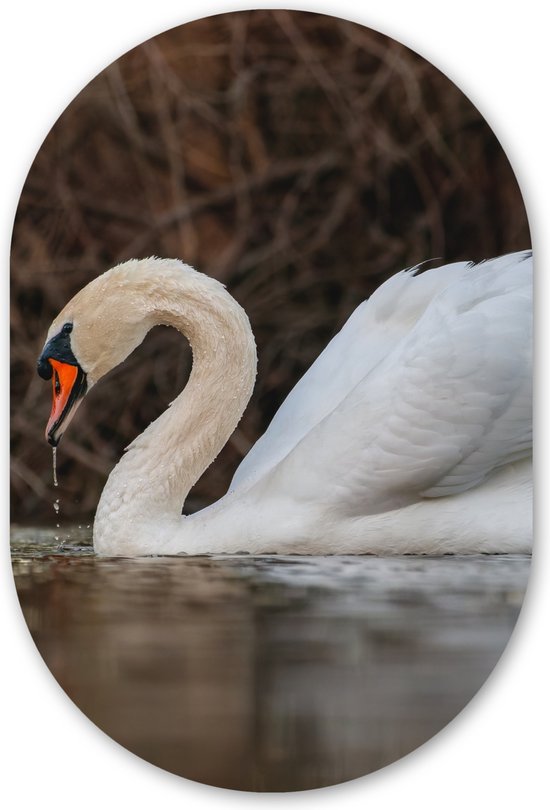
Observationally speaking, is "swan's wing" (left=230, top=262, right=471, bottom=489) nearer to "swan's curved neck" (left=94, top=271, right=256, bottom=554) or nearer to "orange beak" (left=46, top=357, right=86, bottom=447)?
"swan's curved neck" (left=94, top=271, right=256, bottom=554)

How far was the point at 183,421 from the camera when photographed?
3078 mm

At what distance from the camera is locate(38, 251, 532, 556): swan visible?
295cm

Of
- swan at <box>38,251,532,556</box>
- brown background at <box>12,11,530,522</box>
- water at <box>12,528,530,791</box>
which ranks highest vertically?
brown background at <box>12,11,530,522</box>

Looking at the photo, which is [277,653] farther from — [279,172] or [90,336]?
[279,172]

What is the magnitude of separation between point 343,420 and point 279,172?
0.57 m

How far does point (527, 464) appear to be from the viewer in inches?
116

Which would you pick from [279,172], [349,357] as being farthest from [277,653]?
[279,172]

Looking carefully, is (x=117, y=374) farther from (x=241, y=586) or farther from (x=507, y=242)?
(x=507, y=242)

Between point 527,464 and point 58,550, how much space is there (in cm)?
107

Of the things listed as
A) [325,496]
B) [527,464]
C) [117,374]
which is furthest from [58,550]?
[527,464]

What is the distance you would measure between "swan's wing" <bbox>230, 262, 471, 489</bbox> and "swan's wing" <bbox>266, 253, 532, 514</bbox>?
0.13 ft

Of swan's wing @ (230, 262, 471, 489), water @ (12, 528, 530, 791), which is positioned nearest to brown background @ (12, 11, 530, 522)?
swan's wing @ (230, 262, 471, 489)

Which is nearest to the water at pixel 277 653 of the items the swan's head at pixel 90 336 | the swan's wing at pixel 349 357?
the swan's wing at pixel 349 357

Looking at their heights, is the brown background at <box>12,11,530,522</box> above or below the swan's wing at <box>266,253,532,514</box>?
above
